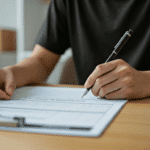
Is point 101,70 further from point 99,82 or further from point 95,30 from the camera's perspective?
point 95,30

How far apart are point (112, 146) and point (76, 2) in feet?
2.81

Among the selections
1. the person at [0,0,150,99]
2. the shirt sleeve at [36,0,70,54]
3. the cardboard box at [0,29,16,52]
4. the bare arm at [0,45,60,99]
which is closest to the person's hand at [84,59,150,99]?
the person at [0,0,150,99]

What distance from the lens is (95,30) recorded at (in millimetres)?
944

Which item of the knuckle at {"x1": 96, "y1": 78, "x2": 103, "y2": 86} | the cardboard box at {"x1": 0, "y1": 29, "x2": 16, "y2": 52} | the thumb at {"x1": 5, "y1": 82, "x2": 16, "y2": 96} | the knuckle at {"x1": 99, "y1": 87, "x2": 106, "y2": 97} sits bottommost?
the cardboard box at {"x1": 0, "y1": 29, "x2": 16, "y2": 52}

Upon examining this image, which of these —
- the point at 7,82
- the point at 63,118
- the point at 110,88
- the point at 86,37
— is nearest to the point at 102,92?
the point at 110,88

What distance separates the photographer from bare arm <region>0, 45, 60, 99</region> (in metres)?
0.62

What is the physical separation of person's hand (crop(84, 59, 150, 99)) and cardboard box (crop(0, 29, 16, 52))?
1.55 meters

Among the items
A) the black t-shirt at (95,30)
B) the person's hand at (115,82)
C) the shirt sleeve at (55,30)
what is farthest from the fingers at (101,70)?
the shirt sleeve at (55,30)

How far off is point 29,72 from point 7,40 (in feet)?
4.11

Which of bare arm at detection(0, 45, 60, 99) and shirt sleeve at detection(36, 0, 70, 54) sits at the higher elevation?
shirt sleeve at detection(36, 0, 70, 54)

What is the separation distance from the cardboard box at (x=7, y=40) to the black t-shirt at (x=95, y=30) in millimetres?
972

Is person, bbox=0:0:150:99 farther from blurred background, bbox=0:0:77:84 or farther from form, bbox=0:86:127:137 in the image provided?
blurred background, bbox=0:0:77:84

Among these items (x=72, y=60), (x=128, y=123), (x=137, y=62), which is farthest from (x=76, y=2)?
(x=128, y=123)

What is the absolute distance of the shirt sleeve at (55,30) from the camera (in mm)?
983
